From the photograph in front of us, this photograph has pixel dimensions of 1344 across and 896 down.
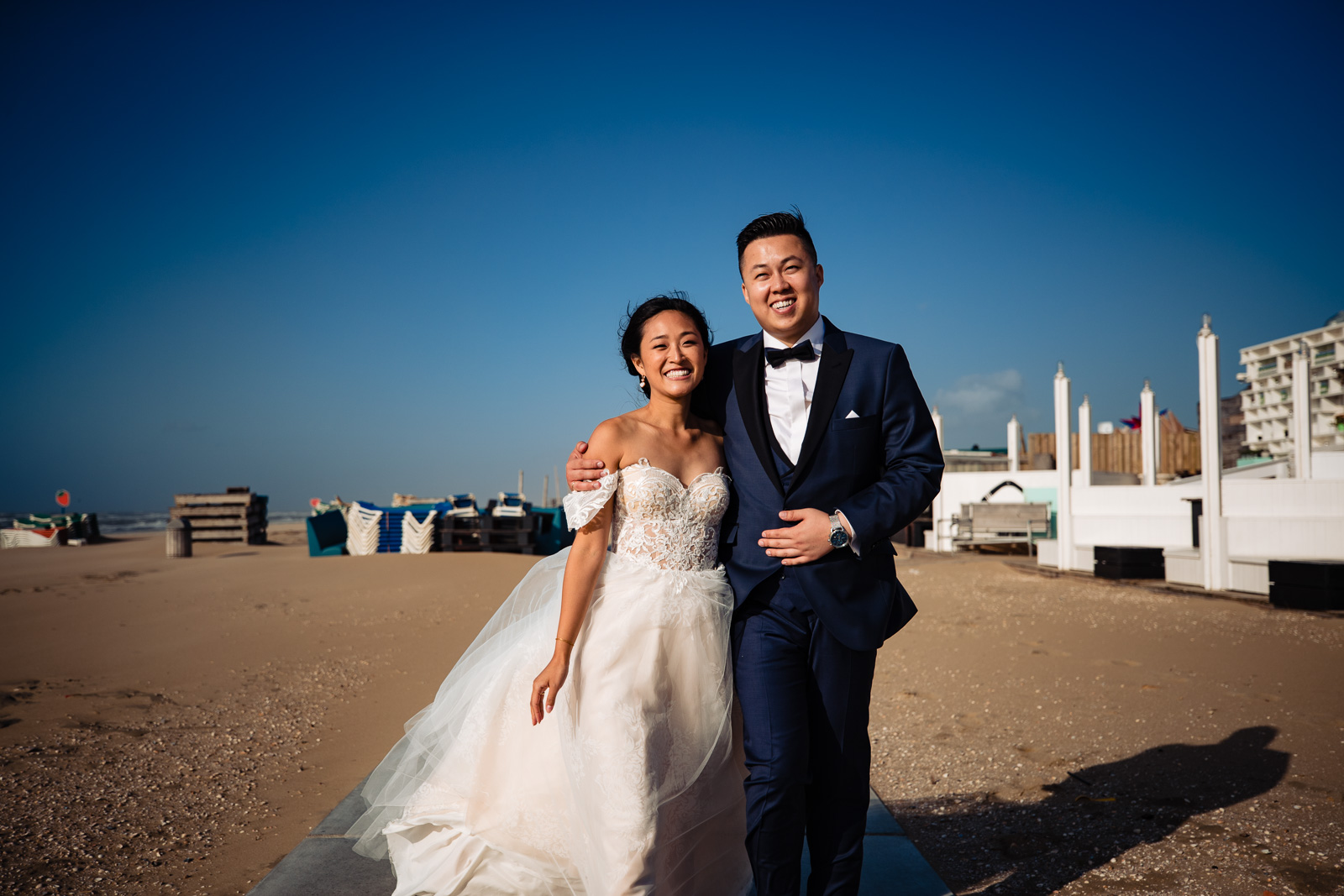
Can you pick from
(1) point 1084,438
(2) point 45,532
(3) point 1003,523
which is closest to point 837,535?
(1) point 1084,438

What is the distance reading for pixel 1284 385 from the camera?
28469mm

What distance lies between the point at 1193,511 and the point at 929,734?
32.1 feet

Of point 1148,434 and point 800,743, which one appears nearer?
point 800,743

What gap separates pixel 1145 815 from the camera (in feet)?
12.6

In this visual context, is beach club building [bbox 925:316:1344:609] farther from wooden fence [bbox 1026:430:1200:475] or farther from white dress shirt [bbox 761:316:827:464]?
white dress shirt [bbox 761:316:827:464]

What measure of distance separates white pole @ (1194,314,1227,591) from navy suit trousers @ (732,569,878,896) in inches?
411

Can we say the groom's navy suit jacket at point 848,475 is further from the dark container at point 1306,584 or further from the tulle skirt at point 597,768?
the dark container at point 1306,584

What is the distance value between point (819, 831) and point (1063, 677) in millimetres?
5104

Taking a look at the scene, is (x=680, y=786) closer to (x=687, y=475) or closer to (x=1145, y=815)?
(x=687, y=475)

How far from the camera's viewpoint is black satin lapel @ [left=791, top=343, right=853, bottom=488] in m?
2.50

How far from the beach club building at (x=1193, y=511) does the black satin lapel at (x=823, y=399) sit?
925 centimetres

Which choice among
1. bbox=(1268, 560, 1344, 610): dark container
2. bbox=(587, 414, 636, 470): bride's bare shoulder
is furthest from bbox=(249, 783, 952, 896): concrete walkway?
bbox=(1268, 560, 1344, 610): dark container

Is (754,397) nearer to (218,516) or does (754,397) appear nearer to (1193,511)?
(1193,511)

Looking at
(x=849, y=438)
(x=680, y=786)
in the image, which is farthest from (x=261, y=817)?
(x=849, y=438)
